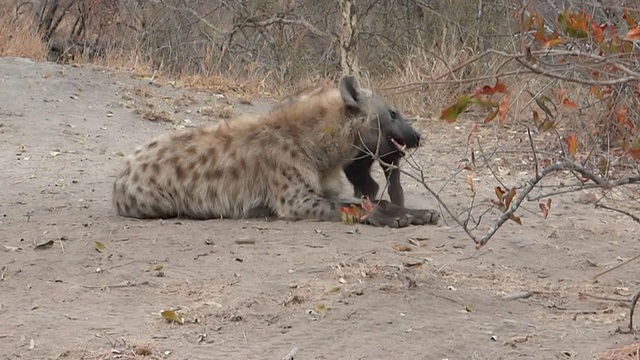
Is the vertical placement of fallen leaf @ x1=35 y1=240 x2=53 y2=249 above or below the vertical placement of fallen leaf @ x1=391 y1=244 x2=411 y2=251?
below

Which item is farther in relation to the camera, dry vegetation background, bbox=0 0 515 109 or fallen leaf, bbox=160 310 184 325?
dry vegetation background, bbox=0 0 515 109

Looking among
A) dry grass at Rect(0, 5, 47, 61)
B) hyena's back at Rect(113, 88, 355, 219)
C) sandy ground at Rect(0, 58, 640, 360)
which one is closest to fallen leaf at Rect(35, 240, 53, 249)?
sandy ground at Rect(0, 58, 640, 360)

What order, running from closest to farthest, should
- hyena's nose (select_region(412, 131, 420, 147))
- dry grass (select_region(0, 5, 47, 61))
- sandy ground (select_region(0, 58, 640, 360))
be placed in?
sandy ground (select_region(0, 58, 640, 360))
hyena's nose (select_region(412, 131, 420, 147))
dry grass (select_region(0, 5, 47, 61))

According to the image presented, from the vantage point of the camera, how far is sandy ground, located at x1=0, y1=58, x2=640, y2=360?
328 cm

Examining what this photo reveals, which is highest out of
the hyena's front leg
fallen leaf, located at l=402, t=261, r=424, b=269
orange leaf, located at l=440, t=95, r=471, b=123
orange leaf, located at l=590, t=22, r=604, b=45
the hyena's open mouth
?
orange leaf, located at l=590, t=22, r=604, b=45

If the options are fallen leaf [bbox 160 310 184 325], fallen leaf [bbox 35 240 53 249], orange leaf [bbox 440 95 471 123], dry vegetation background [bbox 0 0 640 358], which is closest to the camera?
orange leaf [bbox 440 95 471 123]

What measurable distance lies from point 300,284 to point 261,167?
1.50 m

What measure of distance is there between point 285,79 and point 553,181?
5.15 meters

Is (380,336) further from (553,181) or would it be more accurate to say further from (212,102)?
(212,102)

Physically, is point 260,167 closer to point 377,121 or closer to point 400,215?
point 377,121

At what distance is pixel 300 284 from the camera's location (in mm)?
3838

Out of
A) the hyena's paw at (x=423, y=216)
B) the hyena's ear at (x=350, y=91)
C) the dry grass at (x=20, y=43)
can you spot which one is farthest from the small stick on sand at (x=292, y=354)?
the dry grass at (x=20, y=43)

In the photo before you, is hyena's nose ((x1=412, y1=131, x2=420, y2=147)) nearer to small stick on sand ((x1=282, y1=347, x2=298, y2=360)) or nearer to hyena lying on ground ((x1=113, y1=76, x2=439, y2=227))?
hyena lying on ground ((x1=113, y1=76, x2=439, y2=227))

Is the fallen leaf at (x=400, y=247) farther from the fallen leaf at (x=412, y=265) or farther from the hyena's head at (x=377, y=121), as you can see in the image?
the hyena's head at (x=377, y=121)
